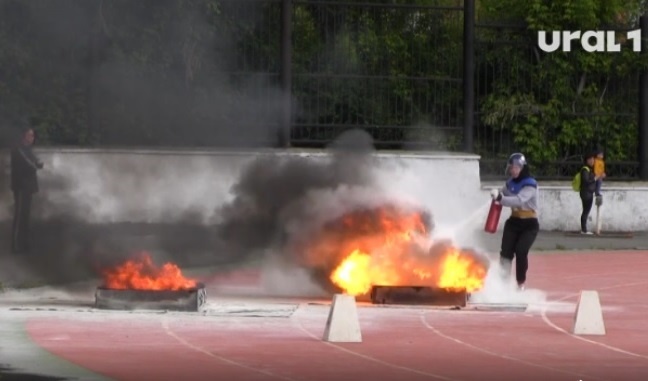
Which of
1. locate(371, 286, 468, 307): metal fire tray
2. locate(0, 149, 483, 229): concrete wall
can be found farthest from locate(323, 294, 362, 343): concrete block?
locate(0, 149, 483, 229): concrete wall

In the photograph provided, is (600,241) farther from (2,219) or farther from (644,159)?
(2,219)

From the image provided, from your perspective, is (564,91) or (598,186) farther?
(564,91)

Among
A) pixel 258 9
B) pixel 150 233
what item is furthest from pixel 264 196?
pixel 258 9

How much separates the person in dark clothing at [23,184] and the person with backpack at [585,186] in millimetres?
10721

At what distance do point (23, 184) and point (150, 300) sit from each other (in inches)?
217

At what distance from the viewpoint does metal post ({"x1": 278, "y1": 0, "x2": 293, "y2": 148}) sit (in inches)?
1114

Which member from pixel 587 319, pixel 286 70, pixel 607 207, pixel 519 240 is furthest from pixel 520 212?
pixel 607 207

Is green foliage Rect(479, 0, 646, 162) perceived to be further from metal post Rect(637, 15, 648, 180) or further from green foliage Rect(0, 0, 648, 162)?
metal post Rect(637, 15, 648, 180)

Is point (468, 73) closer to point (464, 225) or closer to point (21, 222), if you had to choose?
point (464, 225)

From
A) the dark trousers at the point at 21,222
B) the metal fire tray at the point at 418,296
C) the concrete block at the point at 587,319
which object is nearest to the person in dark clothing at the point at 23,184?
the dark trousers at the point at 21,222

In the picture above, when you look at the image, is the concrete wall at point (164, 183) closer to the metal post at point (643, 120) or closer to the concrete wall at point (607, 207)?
the concrete wall at point (607, 207)

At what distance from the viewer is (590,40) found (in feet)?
104

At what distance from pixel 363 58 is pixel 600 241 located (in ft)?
16.9

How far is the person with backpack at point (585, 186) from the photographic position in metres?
29.7
